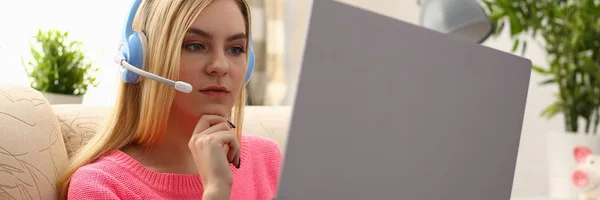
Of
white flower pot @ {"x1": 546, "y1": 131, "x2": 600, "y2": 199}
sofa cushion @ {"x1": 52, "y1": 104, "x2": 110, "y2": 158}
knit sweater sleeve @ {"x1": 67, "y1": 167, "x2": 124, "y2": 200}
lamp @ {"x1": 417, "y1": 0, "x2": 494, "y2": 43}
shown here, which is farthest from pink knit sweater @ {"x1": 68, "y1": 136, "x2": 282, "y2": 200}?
white flower pot @ {"x1": 546, "y1": 131, "x2": 600, "y2": 199}

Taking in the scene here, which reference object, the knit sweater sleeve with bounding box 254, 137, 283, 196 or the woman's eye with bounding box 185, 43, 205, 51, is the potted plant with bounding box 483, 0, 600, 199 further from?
the woman's eye with bounding box 185, 43, 205, 51

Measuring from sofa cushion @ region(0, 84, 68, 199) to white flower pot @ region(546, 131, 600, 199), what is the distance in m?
1.75

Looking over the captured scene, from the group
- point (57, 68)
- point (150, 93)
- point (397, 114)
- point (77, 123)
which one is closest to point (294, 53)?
point (57, 68)

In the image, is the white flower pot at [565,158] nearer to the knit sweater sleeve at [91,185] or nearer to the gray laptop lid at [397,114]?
the gray laptop lid at [397,114]

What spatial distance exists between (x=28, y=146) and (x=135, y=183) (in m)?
0.17

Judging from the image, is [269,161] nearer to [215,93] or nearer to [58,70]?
[215,93]

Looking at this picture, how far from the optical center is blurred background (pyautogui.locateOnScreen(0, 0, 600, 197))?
2.40 m

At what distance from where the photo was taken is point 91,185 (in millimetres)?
1082

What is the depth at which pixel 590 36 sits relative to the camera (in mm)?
2619

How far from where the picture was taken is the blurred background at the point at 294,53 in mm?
2402

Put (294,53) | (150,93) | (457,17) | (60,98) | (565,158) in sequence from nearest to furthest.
→ 1. (150,93)
2. (457,17)
3. (60,98)
4. (565,158)
5. (294,53)

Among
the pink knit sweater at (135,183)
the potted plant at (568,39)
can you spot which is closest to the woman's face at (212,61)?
the pink knit sweater at (135,183)

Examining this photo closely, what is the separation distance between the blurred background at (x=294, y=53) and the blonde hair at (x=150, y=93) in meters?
0.61

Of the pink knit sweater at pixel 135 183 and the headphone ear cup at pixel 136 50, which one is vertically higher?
the headphone ear cup at pixel 136 50
